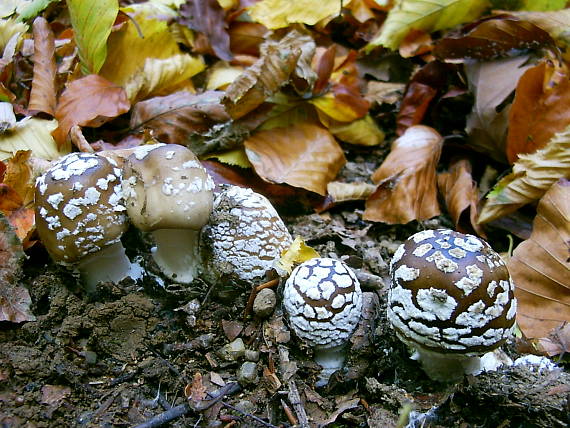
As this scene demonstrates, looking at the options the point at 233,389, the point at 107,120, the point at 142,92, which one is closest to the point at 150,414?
the point at 233,389

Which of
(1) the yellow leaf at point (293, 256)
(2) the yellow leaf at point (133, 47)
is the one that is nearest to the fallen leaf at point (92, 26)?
(2) the yellow leaf at point (133, 47)

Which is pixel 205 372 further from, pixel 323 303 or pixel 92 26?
pixel 92 26

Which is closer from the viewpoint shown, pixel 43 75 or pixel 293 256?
pixel 293 256

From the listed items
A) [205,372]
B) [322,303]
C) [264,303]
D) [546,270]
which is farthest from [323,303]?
[546,270]

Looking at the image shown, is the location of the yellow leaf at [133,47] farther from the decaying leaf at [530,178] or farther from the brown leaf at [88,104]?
the decaying leaf at [530,178]

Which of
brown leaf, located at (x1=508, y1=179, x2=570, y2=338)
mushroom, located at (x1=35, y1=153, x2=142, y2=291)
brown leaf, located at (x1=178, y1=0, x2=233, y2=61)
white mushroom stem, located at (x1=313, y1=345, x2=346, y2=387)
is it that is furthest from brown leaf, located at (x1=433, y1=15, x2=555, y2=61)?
mushroom, located at (x1=35, y1=153, x2=142, y2=291)

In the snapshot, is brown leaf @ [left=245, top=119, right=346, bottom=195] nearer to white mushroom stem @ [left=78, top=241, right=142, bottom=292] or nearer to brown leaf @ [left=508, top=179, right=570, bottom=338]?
white mushroom stem @ [left=78, top=241, right=142, bottom=292]
